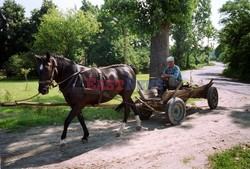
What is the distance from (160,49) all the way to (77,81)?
6340 millimetres

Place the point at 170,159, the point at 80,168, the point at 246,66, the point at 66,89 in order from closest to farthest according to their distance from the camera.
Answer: the point at 80,168, the point at 170,159, the point at 66,89, the point at 246,66

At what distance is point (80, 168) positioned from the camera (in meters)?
4.46

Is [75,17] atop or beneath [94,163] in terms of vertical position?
atop

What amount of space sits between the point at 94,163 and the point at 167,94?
12.8ft

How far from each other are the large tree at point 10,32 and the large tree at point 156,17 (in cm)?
3457

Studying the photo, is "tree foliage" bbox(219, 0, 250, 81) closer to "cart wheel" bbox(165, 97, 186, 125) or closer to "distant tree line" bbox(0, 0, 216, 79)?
"distant tree line" bbox(0, 0, 216, 79)

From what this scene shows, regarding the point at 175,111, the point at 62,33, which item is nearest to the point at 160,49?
the point at 175,111

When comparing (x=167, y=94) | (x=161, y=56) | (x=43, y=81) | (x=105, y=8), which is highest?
(x=105, y=8)

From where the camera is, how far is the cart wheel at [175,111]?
7.41 meters

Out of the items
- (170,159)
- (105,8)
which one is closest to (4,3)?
(105,8)

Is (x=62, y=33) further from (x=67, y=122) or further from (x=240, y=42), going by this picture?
(x=67, y=122)

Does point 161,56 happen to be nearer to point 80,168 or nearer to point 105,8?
point 105,8

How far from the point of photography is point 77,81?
19.5 ft

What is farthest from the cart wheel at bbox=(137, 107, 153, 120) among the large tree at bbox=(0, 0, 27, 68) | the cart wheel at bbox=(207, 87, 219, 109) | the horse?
the large tree at bbox=(0, 0, 27, 68)
